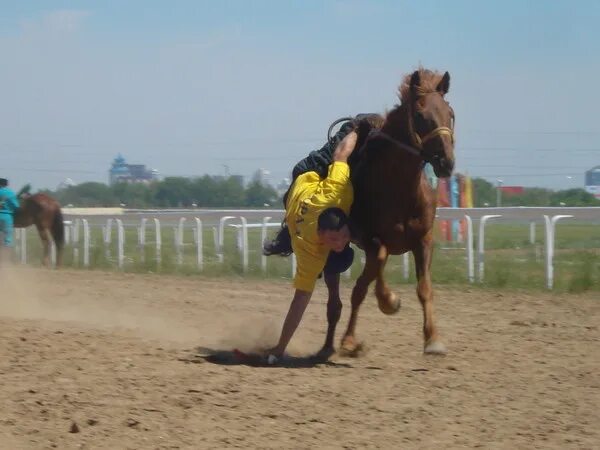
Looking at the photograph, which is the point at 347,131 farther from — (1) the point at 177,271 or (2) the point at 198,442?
(1) the point at 177,271

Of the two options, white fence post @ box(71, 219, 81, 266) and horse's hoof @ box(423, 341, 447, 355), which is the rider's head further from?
white fence post @ box(71, 219, 81, 266)

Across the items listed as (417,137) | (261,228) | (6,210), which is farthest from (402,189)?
(6,210)

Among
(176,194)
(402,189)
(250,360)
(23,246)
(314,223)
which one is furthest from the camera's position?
(176,194)

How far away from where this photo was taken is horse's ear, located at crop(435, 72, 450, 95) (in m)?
7.55

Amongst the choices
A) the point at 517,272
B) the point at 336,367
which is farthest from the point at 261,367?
the point at 517,272

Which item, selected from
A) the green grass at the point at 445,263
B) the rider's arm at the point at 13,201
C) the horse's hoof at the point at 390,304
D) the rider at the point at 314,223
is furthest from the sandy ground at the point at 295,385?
the rider's arm at the point at 13,201

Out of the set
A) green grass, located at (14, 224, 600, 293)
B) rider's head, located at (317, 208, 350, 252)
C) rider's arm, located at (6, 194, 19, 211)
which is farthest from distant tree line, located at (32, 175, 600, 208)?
rider's head, located at (317, 208, 350, 252)

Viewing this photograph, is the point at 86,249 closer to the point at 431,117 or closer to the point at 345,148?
the point at 345,148

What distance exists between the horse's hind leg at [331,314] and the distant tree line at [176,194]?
1801cm

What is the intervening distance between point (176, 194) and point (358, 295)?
23201 mm

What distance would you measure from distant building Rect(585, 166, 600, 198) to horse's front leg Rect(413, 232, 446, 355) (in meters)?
22.9

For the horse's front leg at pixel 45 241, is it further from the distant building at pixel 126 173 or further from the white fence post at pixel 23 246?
the distant building at pixel 126 173

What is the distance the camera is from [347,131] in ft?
26.7

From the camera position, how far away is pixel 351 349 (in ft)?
25.4
